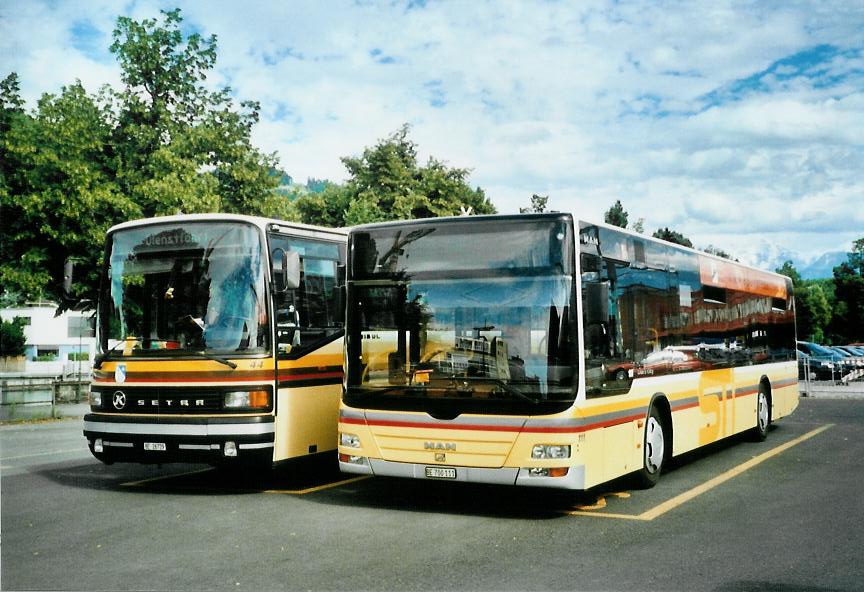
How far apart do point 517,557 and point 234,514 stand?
330 centimetres

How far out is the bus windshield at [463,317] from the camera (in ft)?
28.7

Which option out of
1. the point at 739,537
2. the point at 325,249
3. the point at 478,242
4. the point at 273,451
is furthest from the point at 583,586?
the point at 325,249

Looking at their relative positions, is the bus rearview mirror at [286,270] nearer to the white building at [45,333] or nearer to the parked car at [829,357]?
the parked car at [829,357]

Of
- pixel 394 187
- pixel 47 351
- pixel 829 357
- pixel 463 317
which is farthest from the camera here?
pixel 47 351

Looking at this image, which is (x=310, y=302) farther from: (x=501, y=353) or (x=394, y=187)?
(x=394, y=187)

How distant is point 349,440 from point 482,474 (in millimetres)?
1559

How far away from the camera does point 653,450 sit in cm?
1081

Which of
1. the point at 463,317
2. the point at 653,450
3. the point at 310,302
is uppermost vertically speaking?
the point at 310,302

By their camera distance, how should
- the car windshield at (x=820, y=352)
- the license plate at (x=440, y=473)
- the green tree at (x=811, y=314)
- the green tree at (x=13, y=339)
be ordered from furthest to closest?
the green tree at (x=811, y=314) → the green tree at (x=13, y=339) → the car windshield at (x=820, y=352) → the license plate at (x=440, y=473)

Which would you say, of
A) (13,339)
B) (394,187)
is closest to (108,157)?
(394,187)

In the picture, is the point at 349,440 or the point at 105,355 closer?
the point at 349,440

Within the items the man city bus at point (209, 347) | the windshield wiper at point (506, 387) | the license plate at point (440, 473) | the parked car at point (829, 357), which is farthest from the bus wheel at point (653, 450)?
the parked car at point (829, 357)

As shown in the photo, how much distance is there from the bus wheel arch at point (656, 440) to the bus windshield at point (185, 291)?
14.2 ft

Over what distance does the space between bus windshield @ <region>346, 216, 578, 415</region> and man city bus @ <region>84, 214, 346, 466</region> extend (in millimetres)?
1152
